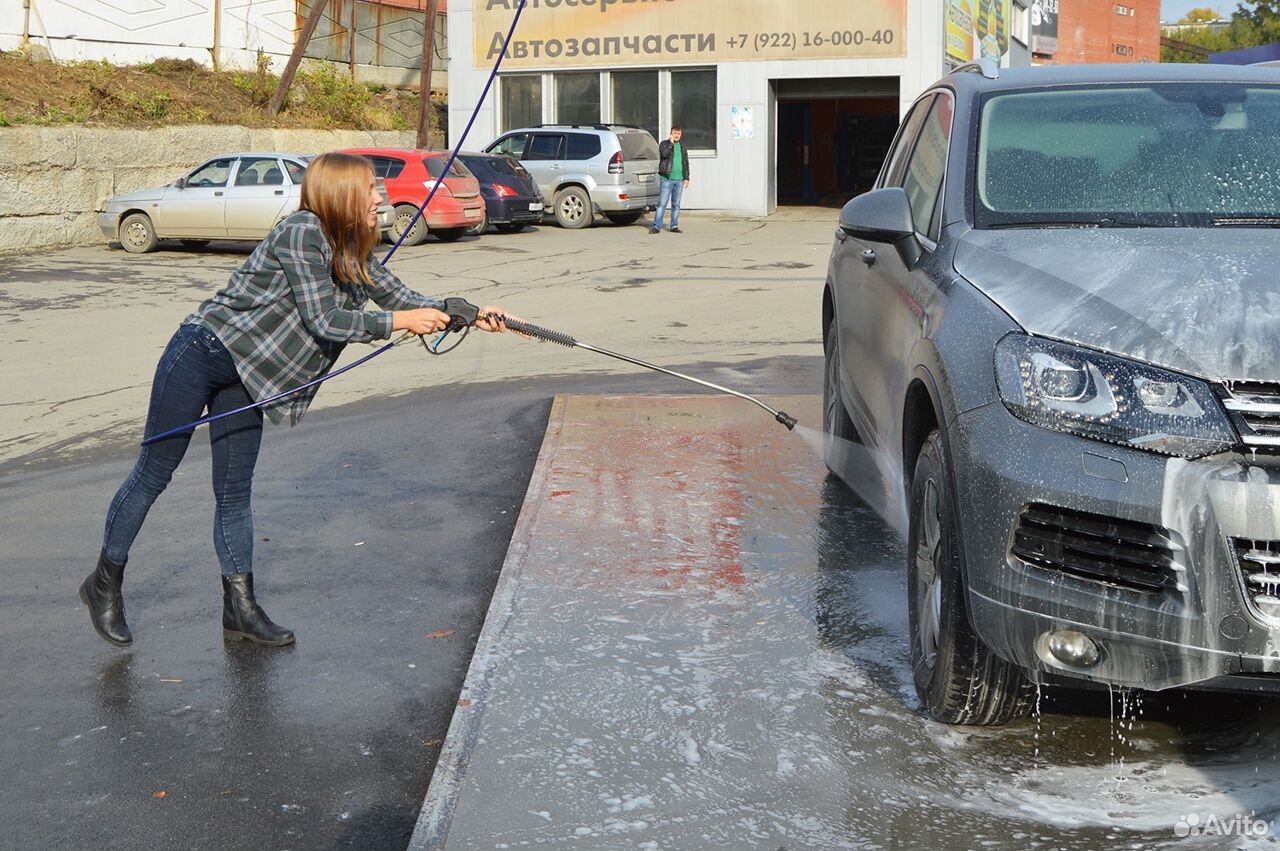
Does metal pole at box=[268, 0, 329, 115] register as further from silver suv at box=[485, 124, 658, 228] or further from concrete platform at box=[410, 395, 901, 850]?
concrete platform at box=[410, 395, 901, 850]

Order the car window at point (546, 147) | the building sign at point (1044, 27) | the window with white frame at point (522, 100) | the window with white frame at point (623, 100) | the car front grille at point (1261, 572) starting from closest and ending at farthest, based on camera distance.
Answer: the car front grille at point (1261, 572) → the car window at point (546, 147) → the window with white frame at point (623, 100) → the window with white frame at point (522, 100) → the building sign at point (1044, 27)

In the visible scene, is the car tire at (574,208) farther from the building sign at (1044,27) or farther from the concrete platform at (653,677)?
the building sign at (1044,27)

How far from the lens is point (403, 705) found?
184 inches

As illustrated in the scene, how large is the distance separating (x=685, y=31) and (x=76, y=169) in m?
14.0

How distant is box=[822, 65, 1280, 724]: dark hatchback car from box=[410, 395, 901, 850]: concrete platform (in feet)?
1.67

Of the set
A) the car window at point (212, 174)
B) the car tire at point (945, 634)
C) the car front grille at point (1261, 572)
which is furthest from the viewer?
the car window at point (212, 174)

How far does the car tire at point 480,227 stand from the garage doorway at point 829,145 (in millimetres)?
13595

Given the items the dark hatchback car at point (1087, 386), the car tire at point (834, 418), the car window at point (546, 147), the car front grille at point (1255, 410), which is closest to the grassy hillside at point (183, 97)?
the car window at point (546, 147)

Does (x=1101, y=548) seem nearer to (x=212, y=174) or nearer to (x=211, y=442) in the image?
(x=211, y=442)

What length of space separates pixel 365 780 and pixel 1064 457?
2.05 meters

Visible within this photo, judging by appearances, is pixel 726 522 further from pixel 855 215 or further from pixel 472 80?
pixel 472 80

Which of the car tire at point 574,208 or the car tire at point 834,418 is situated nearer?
the car tire at point 834,418

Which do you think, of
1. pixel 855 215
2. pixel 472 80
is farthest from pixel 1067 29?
pixel 855 215

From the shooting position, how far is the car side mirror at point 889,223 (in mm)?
4750
